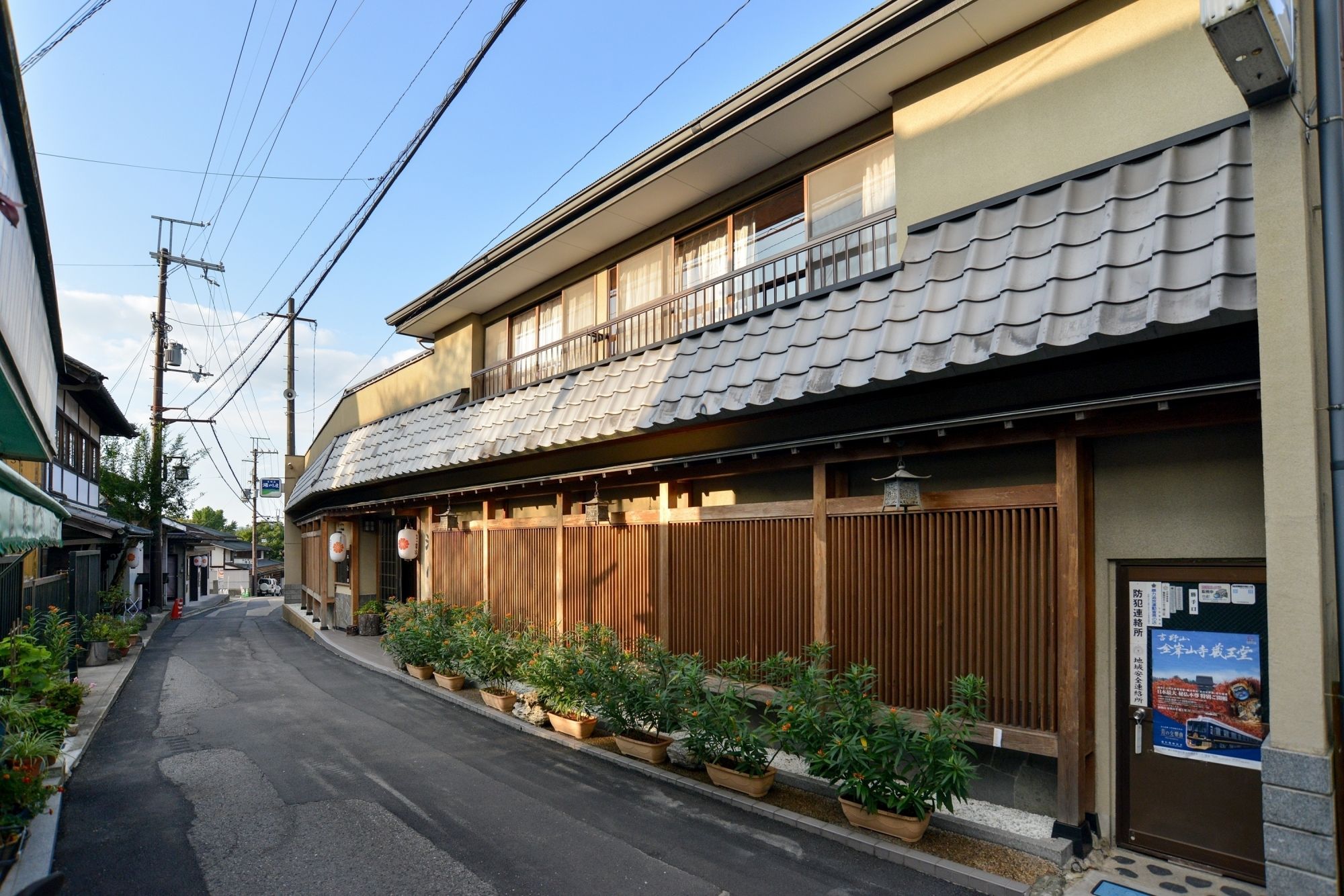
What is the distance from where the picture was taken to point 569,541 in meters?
12.0

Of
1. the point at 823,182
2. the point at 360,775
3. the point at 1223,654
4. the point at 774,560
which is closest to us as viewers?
the point at 1223,654

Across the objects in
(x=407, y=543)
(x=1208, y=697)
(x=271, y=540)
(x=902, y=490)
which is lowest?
(x=271, y=540)

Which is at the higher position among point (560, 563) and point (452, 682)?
point (560, 563)

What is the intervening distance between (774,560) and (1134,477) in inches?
148

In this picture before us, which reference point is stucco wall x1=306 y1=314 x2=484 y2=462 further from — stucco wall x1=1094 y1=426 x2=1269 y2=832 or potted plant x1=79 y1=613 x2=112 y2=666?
stucco wall x1=1094 y1=426 x2=1269 y2=832

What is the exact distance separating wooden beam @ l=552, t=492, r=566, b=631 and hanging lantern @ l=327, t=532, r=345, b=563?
10.4 m

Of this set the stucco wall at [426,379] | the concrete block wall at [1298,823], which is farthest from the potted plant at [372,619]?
the concrete block wall at [1298,823]

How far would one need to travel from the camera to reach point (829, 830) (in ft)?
20.5

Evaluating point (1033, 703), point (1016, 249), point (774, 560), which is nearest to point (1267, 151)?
point (1016, 249)

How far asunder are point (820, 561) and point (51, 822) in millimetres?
7549

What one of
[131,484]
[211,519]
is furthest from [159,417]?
[211,519]

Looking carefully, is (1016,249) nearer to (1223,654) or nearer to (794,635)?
(1223,654)

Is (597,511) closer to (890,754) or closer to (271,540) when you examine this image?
(890,754)

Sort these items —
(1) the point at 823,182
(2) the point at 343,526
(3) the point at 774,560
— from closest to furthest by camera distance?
(3) the point at 774,560
(1) the point at 823,182
(2) the point at 343,526
